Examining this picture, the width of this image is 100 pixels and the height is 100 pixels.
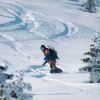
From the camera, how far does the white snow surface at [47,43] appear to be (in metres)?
13.6

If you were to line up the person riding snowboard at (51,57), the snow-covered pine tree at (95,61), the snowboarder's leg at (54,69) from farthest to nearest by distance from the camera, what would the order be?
the person riding snowboard at (51,57), the snowboarder's leg at (54,69), the snow-covered pine tree at (95,61)

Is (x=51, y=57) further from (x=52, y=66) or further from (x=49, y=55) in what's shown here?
(x=52, y=66)

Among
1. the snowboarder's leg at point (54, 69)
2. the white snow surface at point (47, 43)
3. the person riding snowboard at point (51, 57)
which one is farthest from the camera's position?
the person riding snowboard at point (51, 57)

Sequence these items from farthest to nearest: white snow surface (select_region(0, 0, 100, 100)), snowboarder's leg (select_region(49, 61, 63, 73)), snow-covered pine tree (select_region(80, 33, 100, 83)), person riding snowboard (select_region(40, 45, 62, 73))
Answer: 1. person riding snowboard (select_region(40, 45, 62, 73))
2. snowboarder's leg (select_region(49, 61, 63, 73))
3. snow-covered pine tree (select_region(80, 33, 100, 83))
4. white snow surface (select_region(0, 0, 100, 100))

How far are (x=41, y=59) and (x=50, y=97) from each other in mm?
11009

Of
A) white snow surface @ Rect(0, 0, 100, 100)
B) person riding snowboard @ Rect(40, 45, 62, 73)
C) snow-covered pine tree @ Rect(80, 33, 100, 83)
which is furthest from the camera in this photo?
person riding snowboard @ Rect(40, 45, 62, 73)

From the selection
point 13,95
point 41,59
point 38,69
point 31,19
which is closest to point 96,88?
point 13,95

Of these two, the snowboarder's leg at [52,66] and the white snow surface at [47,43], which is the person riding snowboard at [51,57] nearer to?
the snowboarder's leg at [52,66]

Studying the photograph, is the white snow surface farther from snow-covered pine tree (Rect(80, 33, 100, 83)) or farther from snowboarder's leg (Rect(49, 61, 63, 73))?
snow-covered pine tree (Rect(80, 33, 100, 83))

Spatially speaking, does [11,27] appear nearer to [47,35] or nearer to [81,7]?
[47,35]

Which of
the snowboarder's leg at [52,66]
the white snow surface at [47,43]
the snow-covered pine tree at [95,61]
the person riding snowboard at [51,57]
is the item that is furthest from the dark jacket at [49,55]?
the snow-covered pine tree at [95,61]

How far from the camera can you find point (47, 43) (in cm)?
2944

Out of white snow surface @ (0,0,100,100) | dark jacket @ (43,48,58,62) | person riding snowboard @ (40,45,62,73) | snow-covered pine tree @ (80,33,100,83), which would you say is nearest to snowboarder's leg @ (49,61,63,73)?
person riding snowboard @ (40,45,62,73)

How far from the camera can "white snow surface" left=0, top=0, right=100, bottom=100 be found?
535 inches
